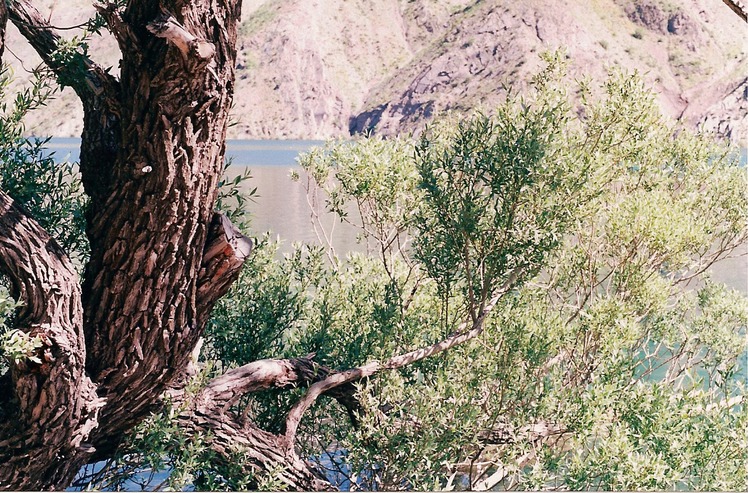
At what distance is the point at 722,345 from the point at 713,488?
377cm

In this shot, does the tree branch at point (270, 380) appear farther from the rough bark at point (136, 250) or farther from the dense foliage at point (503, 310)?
the rough bark at point (136, 250)

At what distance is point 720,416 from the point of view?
15.4 ft

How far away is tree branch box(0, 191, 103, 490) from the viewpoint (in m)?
3.08

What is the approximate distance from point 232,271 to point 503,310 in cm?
286

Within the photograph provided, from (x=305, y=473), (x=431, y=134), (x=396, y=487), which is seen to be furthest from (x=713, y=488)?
(x=431, y=134)

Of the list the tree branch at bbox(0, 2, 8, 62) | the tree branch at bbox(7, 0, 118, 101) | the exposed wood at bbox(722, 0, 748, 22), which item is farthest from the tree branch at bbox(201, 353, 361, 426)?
the exposed wood at bbox(722, 0, 748, 22)

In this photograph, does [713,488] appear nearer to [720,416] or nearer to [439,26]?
[720,416]

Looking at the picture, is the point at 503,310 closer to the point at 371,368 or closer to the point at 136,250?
the point at 371,368

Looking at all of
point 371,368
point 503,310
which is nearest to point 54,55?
point 371,368

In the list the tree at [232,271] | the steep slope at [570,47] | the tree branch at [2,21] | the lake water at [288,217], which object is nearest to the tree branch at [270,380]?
the tree at [232,271]

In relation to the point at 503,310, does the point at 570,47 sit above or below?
below

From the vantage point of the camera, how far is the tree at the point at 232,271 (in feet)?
10.4

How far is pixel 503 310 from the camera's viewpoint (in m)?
5.84

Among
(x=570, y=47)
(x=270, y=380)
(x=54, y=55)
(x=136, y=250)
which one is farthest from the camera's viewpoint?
(x=570, y=47)
